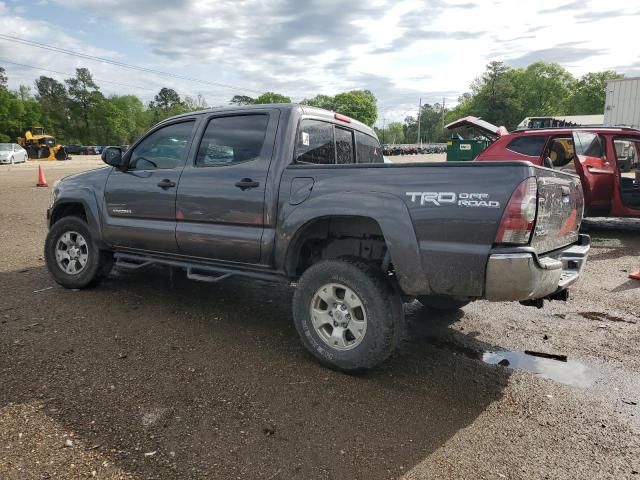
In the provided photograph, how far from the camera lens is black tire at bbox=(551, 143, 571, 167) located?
8164mm

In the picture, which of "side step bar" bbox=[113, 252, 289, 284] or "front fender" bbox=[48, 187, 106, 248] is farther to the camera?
"front fender" bbox=[48, 187, 106, 248]

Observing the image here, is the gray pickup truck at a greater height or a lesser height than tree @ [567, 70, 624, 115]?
lesser

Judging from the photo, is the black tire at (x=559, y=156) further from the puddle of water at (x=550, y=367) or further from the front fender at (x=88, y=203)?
the front fender at (x=88, y=203)

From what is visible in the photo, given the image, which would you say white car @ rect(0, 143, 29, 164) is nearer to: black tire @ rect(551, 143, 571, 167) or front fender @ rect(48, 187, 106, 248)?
front fender @ rect(48, 187, 106, 248)

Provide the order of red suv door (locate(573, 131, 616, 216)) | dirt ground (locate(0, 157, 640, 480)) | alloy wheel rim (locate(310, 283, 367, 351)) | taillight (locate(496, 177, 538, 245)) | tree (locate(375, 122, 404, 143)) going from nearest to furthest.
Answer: dirt ground (locate(0, 157, 640, 480)), taillight (locate(496, 177, 538, 245)), alloy wheel rim (locate(310, 283, 367, 351)), red suv door (locate(573, 131, 616, 216)), tree (locate(375, 122, 404, 143))

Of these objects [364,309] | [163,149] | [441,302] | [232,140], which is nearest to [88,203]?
[163,149]

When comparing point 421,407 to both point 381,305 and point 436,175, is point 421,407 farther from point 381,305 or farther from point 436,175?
point 436,175

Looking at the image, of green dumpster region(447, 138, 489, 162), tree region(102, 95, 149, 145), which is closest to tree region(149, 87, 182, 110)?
tree region(102, 95, 149, 145)

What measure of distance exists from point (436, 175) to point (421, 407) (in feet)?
4.84

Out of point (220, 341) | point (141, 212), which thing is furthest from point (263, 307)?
point (141, 212)

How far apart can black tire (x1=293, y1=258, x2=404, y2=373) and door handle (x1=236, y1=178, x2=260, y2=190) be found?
0.87m

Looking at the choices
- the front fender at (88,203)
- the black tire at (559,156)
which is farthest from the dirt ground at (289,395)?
the black tire at (559,156)

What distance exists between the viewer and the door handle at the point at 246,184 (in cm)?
379

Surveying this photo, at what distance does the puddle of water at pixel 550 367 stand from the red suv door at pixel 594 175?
5.20 meters
